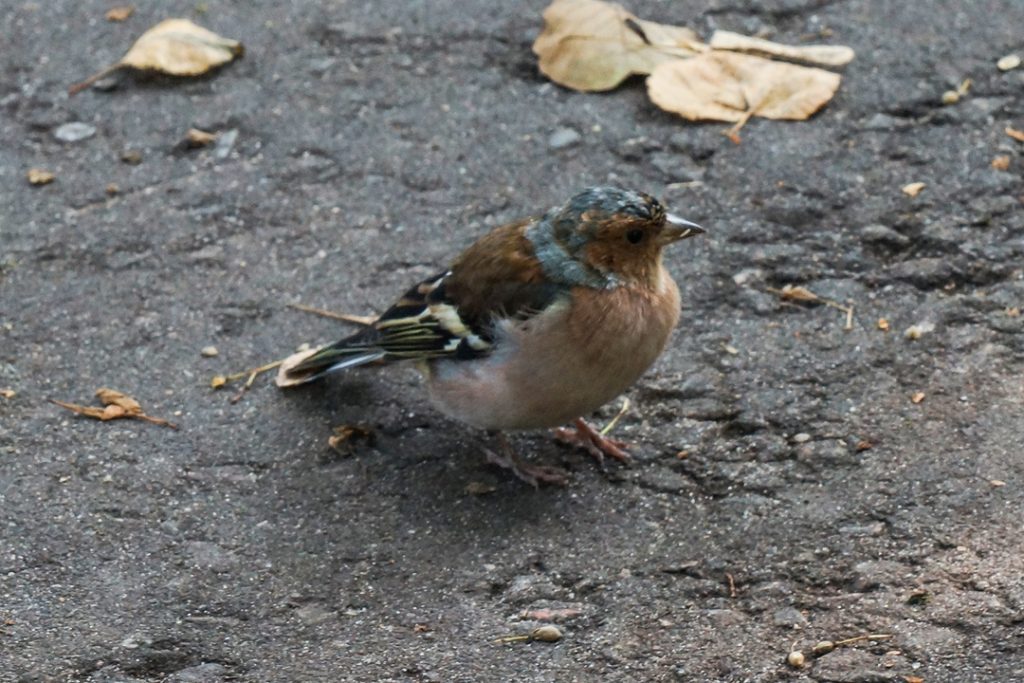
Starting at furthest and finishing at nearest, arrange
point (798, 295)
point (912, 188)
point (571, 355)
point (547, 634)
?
point (912, 188) → point (798, 295) → point (571, 355) → point (547, 634)

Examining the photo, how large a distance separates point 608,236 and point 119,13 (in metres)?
3.50

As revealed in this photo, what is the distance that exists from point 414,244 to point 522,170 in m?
0.59

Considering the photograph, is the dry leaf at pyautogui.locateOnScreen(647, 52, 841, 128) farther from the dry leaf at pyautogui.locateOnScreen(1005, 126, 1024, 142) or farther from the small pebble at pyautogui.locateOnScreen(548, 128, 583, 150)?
the dry leaf at pyautogui.locateOnScreen(1005, 126, 1024, 142)

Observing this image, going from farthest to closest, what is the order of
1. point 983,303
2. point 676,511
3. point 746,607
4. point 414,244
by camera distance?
1. point 414,244
2. point 983,303
3. point 676,511
4. point 746,607

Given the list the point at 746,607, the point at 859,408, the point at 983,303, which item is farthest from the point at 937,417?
the point at 746,607

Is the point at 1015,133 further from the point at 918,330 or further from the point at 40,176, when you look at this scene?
the point at 40,176

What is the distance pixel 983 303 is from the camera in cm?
469

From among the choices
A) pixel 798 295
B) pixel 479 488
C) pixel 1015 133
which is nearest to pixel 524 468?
pixel 479 488

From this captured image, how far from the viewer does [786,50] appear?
5898mm

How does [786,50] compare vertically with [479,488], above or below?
above

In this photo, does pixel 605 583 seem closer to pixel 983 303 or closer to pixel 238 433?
pixel 238 433

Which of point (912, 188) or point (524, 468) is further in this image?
point (912, 188)

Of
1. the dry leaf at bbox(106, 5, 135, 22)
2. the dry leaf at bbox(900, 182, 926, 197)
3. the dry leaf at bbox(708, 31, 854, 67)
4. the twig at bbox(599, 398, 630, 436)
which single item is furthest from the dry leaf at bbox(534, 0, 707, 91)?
the dry leaf at bbox(106, 5, 135, 22)

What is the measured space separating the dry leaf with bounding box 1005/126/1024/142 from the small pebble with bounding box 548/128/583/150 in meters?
1.64
